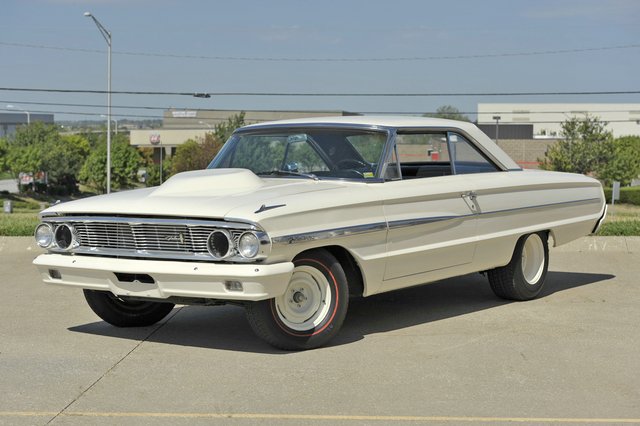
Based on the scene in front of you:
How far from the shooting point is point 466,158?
28.0 ft

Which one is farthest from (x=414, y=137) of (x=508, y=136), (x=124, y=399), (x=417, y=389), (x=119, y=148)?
(x=508, y=136)

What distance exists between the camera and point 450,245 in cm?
770

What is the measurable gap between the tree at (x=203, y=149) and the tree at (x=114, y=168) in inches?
181

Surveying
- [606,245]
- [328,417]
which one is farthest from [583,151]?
[328,417]

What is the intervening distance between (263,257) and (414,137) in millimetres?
2455

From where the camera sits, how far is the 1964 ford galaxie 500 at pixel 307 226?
248 inches

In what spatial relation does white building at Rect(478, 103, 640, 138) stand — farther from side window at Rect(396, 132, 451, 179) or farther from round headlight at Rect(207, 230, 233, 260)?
round headlight at Rect(207, 230, 233, 260)

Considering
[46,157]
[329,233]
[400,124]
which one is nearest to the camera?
[329,233]

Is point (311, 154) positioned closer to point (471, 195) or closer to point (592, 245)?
point (471, 195)

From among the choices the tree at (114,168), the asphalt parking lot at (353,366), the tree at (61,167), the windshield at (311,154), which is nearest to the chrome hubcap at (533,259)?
the asphalt parking lot at (353,366)

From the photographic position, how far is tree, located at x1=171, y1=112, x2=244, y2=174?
312 feet

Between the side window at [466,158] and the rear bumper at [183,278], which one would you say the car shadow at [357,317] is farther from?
the side window at [466,158]

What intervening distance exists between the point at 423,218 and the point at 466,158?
1301 millimetres

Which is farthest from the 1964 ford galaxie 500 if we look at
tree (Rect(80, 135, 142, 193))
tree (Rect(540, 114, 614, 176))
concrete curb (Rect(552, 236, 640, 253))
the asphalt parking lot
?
tree (Rect(80, 135, 142, 193))
